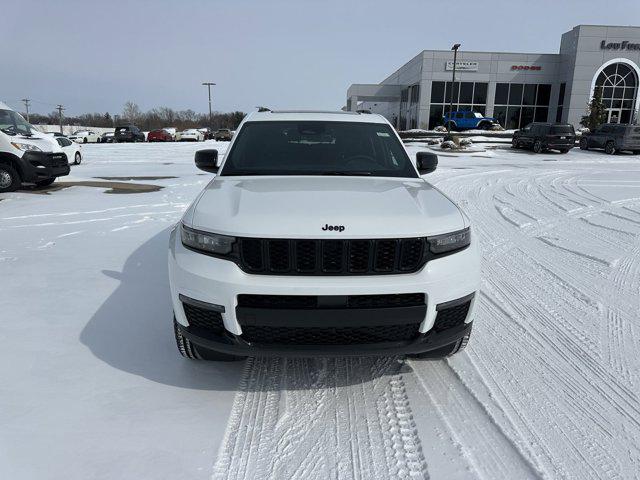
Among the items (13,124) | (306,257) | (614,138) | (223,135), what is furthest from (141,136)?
(306,257)

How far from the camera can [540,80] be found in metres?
48.6

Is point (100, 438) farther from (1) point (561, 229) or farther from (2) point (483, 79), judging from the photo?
(2) point (483, 79)

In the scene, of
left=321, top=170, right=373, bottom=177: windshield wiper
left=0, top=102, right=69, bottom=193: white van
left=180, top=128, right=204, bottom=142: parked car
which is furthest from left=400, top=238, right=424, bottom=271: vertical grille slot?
left=180, top=128, right=204, bottom=142: parked car

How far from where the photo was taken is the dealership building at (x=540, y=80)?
4462 cm

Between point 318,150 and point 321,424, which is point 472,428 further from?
point 318,150

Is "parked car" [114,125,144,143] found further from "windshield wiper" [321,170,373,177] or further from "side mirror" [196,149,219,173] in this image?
"windshield wiper" [321,170,373,177]

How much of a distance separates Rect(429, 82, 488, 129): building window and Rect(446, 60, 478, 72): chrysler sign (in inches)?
53.8

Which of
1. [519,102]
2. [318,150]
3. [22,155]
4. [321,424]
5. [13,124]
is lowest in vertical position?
[321,424]

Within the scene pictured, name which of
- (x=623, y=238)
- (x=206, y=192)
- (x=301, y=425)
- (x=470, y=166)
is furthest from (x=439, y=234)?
(x=470, y=166)

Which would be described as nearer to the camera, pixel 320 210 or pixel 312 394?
pixel 320 210

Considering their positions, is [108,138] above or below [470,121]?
below

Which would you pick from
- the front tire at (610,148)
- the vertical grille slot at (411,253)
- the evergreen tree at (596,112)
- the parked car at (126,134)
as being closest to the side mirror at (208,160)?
the vertical grille slot at (411,253)

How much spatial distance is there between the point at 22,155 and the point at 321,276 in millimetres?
10137

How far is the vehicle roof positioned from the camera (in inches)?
172
